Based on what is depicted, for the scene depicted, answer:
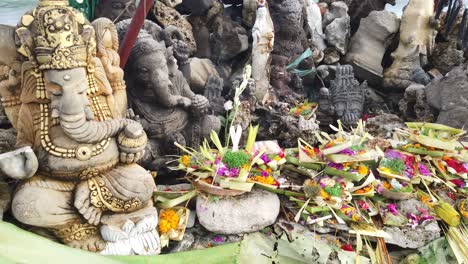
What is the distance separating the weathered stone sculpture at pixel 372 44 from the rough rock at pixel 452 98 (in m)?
1.32

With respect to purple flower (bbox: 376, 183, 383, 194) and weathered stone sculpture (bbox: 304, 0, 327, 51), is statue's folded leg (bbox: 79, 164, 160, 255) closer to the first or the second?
purple flower (bbox: 376, 183, 383, 194)

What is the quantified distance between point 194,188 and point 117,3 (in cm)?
242

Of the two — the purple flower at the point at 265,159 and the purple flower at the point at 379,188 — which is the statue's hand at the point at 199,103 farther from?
the purple flower at the point at 379,188

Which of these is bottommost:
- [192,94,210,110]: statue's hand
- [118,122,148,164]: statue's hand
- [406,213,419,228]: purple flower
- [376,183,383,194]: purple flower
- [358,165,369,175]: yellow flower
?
[406,213,419,228]: purple flower

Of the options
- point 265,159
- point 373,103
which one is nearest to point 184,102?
point 265,159

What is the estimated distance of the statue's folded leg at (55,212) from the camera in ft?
7.79

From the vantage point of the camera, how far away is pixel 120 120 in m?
2.61

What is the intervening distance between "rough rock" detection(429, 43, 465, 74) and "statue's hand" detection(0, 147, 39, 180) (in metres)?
5.41

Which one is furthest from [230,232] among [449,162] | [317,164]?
[449,162]

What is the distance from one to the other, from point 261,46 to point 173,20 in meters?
1.07

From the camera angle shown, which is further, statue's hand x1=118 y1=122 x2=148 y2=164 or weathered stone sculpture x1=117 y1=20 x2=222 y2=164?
weathered stone sculpture x1=117 y1=20 x2=222 y2=164

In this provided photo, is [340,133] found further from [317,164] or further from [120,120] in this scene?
[120,120]

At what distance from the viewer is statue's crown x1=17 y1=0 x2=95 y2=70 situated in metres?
2.32

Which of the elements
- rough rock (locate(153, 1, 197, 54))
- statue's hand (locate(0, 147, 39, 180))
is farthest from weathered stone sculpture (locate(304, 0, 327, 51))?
statue's hand (locate(0, 147, 39, 180))
